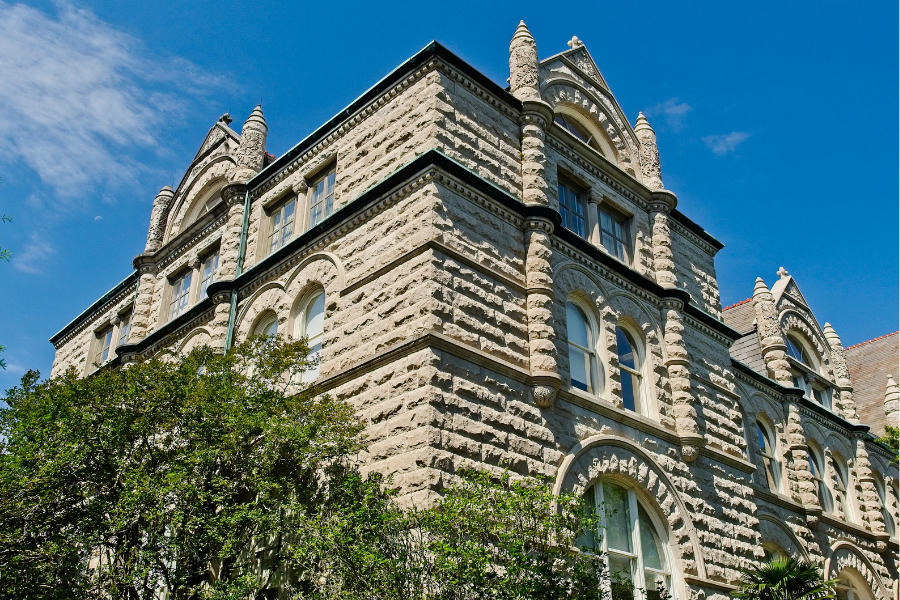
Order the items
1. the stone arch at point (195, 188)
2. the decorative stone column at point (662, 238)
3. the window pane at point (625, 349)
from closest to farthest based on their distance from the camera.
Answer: the window pane at point (625, 349)
the decorative stone column at point (662, 238)
the stone arch at point (195, 188)

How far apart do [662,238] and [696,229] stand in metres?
2.44

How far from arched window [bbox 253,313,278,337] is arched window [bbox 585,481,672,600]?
736 cm

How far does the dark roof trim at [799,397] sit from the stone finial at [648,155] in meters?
5.34

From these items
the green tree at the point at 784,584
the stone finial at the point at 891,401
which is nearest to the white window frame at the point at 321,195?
the green tree at the point at 784,584

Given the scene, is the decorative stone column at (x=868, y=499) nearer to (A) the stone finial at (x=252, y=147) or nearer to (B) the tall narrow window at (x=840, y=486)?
(B) the tall narrow window at (x=840, y=486)

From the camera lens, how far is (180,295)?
22.0 metres

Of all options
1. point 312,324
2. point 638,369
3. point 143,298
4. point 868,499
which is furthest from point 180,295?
point 868,499

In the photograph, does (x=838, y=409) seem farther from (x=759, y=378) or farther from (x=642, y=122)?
(x=642, y=122)

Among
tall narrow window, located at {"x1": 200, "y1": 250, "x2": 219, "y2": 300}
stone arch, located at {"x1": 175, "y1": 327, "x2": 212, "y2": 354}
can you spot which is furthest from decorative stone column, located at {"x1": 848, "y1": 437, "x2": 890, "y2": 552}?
tall narrow window, located at {"x1": 200, "y1": 250, "x2": 219, "y2": 300}

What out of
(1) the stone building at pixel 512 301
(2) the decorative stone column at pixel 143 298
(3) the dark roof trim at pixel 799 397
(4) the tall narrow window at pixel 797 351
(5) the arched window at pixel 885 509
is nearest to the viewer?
(1) the stone building at pixel 512 301

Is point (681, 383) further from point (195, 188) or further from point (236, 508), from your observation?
point (195, 188)

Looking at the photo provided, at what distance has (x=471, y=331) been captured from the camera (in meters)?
13.7

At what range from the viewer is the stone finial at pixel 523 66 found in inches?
691

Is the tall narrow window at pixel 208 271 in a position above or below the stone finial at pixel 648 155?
below
